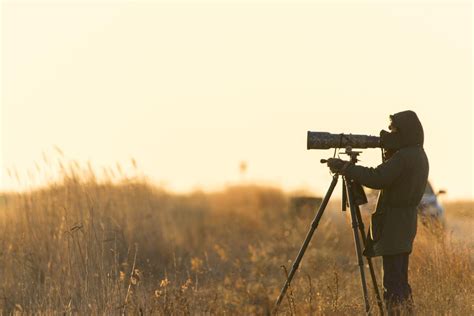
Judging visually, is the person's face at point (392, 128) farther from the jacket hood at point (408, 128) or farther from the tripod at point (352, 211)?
the tripod at point (352, 211)

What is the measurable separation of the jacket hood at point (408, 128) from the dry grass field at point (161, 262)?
142 centimetres

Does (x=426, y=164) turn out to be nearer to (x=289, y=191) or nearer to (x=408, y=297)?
(x=408, y=297)

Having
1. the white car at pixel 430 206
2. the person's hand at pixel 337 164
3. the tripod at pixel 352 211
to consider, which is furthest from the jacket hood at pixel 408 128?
the white car at pixel 430 206

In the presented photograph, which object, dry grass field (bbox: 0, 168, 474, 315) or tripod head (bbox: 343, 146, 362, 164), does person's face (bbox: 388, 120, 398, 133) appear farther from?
dry grass field (bbox: 0, 168, 474, 315)

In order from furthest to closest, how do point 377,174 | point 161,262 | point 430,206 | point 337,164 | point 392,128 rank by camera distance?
point 161,262 < point 430,206 < point 392,128 < point 337,164 < point 377,174

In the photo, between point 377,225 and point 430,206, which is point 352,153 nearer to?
point 377,225

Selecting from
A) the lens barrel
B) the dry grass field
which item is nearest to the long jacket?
the lens barrel

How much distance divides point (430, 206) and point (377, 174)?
17.7 ft

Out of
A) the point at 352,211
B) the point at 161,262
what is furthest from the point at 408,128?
the point at 161,262

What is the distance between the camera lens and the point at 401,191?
8430 millimetres

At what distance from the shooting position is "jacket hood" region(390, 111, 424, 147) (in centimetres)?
849

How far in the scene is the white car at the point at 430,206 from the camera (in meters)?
12.3

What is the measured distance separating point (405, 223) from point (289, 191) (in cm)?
1581

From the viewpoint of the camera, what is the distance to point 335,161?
8.37 m
